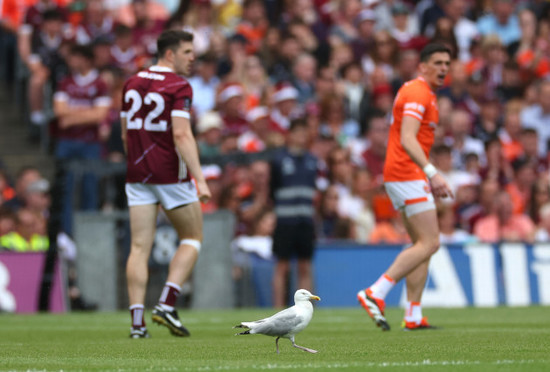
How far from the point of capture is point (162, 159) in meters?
9.96

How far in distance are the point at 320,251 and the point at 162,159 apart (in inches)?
278

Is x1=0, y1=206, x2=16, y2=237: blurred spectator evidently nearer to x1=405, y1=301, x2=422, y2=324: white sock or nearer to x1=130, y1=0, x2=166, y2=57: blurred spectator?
x1=130, y1=0, x2=166, y2=57: blurred spectator

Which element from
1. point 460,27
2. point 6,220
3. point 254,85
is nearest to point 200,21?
point 254,85

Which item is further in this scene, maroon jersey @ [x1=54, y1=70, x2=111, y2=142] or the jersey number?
maroon jersey @ [x1=54, y1=70, x2=111, y2=142]

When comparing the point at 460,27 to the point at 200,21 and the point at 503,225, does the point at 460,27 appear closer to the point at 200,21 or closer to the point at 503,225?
the point at 200,21

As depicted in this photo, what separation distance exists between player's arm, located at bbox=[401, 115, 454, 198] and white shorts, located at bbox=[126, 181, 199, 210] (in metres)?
1.97

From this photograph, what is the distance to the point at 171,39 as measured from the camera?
1003cm

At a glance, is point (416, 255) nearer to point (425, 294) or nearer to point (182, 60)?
point (182, 60)

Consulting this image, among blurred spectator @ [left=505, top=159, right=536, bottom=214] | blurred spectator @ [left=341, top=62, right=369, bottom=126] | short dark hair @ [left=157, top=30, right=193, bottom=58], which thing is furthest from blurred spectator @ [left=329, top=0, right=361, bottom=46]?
short dark hair @ [left=157, top=30, right=193, bottom=58]

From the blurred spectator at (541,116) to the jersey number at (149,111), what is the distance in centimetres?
1182

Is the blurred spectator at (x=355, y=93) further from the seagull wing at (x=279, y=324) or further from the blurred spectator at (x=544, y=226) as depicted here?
the seagull wing at (x=279, y=324)

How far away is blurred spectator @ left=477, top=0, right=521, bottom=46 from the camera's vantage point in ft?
76.0

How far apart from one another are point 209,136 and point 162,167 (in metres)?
8.08

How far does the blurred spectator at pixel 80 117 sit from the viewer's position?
666 inches
